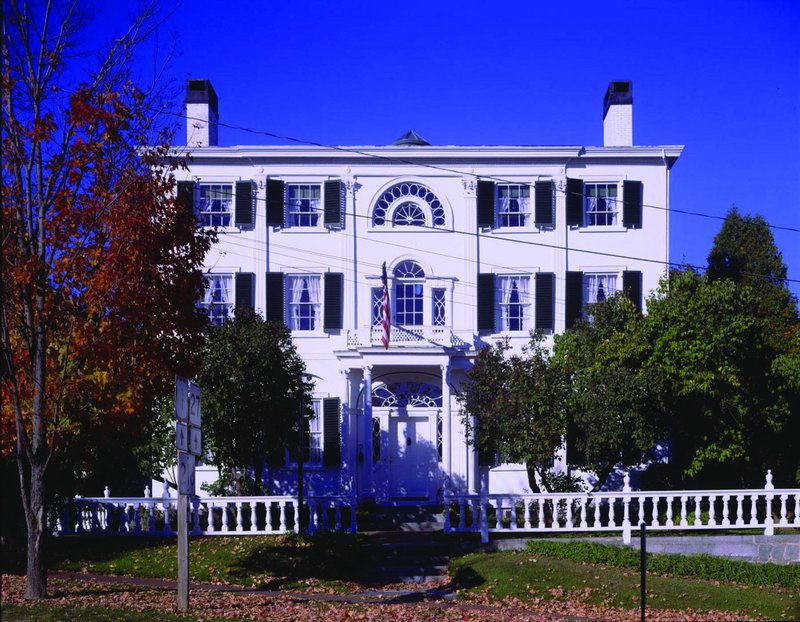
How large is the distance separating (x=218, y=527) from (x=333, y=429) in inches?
250

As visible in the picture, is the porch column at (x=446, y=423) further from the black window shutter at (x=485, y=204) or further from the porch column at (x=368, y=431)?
the black window shutter at (x=485, y=204)

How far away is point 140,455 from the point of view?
22219mm

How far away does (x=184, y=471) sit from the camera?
13.3 meters

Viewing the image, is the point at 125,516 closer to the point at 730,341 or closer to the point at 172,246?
the point at 172,246

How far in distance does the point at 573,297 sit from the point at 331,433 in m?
7.40

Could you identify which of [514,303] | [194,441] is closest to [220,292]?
[514,303]

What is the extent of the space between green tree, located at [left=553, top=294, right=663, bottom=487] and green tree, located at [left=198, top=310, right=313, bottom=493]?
236 inches

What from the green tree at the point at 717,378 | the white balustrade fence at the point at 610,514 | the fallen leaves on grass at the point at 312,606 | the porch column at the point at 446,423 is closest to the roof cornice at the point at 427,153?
the green tree at the point at 717,378

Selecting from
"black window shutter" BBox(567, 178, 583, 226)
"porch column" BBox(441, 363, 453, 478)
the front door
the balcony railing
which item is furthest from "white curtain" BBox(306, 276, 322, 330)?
"black window shutter" BBox(567, 178, 583, 226)

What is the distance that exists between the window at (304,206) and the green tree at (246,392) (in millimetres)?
5448

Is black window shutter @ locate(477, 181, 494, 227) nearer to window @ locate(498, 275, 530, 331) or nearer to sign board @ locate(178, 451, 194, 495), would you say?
window @ locate(498, 275, 530, 331)

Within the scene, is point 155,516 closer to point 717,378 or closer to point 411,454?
point 411,454

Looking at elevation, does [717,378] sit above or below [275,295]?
below

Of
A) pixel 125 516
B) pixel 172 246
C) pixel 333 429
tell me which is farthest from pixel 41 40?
pixel 333 429
